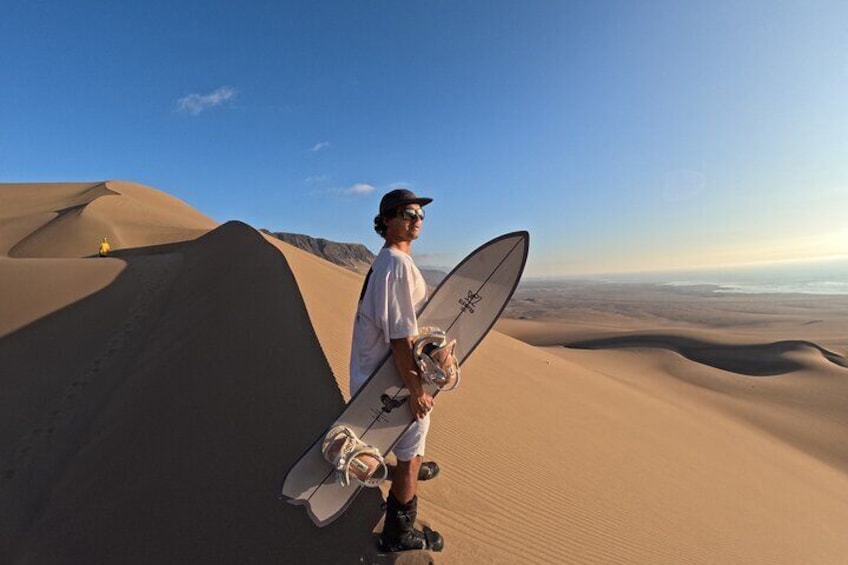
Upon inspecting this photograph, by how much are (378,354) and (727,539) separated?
4.57 m

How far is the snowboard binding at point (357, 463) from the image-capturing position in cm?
222

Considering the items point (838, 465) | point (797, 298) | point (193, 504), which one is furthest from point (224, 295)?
point (797, 298)

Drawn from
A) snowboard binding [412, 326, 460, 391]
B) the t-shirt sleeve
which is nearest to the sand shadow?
snowboard binding [412, 326, 460, 391]

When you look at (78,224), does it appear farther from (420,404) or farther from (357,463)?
(420,404)

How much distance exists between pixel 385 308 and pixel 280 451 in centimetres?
218

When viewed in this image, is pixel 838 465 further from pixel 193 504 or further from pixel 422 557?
pixel 193 504

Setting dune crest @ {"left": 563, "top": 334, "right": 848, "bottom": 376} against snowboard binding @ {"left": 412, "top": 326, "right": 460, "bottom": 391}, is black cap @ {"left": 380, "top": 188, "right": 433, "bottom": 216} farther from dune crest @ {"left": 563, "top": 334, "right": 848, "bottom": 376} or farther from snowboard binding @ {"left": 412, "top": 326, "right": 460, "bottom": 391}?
dune crest @ {"left": 563, "top": 334, "right": 848, "bottom": 376}

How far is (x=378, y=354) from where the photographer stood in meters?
2.35

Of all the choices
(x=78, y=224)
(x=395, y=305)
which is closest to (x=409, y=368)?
(x=395, y=305)

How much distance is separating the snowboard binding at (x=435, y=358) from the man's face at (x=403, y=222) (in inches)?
23.0

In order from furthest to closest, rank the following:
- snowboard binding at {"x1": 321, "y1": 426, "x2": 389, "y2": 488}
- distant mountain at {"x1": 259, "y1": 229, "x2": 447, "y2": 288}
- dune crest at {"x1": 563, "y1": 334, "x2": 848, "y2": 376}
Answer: distant mountain at {"x1": 259, "y1": 229, "x2": 447, "y2": 288} → dune crest at {"x1": 563, "y1": 334, "x2": 848, "y2": 376} → snowboard binding at {"x1": 321, "y1": 426, "x2": 389, "y2": 488}

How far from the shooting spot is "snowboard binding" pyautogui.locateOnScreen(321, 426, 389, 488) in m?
2.22

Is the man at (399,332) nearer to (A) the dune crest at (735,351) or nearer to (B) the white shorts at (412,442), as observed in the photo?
(B) the white shorts at (412,442)

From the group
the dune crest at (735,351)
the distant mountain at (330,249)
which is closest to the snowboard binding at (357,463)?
the dune crest at (735,351)
